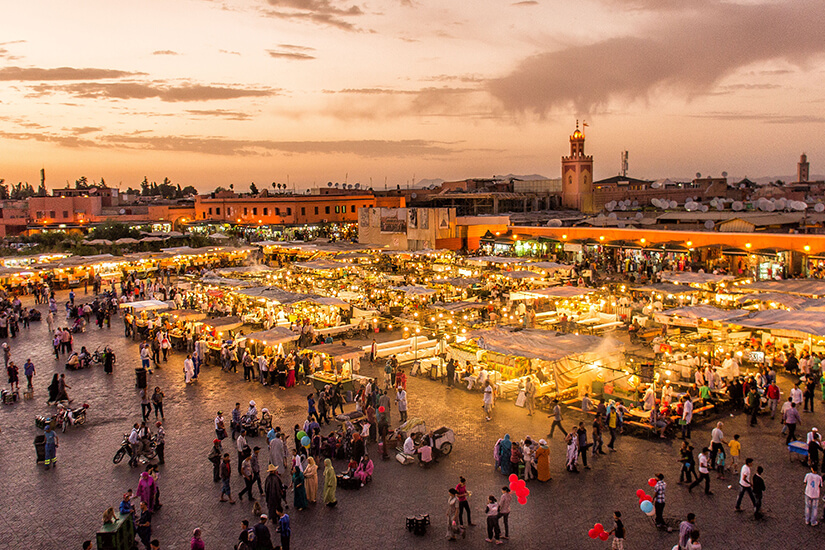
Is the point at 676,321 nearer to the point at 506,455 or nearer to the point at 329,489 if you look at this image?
the point at 506,455

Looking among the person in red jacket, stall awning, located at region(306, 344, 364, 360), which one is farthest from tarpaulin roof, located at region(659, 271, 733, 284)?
stall awning, located at region(306, 344, 364, 360)

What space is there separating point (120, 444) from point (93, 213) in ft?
199

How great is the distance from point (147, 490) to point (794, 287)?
69.1 feet

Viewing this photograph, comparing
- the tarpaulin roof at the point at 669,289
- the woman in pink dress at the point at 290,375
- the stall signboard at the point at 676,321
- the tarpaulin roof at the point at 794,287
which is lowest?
the woman in pink dress at the point at 290,375

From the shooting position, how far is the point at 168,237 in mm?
49219

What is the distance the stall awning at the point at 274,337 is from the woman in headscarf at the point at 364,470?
747cm

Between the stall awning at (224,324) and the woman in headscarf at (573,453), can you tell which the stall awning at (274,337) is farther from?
the woman in headscarf at (573,453)

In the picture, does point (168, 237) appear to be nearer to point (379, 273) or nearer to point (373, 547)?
point (379, 273)

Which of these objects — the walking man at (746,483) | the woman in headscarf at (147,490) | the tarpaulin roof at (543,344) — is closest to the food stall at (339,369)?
the tarpaulin roof at (543,344)

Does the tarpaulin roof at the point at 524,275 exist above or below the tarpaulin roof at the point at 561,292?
above

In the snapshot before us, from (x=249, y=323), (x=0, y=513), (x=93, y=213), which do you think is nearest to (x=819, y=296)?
(x=249, y=323)

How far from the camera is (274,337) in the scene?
17906 mm

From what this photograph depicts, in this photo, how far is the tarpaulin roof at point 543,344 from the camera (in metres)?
14.5

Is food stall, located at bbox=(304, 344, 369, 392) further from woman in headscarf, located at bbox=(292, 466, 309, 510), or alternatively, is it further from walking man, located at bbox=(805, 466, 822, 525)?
walking man, located at bbox=(805, 466, 822, 525)
